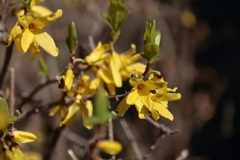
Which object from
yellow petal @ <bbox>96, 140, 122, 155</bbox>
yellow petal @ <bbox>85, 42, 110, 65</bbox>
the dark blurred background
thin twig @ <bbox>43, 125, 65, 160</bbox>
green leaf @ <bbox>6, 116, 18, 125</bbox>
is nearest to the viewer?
yellow petal @ <bbox>96, 140, 122, 155</bbox>

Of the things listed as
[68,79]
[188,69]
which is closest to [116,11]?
[68,79]

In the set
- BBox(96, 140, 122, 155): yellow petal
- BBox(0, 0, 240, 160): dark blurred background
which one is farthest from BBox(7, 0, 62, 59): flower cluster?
BBox(0, 0, 240, 160): dark blurred background

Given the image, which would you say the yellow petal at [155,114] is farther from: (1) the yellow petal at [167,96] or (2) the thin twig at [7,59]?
(2) the thin twig at [7,59]

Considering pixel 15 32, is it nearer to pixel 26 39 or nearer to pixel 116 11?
pixel 26 39

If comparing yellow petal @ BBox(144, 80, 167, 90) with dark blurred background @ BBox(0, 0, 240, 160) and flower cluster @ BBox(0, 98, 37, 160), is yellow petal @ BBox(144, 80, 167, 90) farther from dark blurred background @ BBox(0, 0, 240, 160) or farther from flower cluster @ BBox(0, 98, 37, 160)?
dark blurred background @ BBox(0, 0, 240, 160)

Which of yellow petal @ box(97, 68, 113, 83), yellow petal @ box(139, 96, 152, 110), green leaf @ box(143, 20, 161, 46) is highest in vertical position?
green leaf @ box(143, 20, 161, 46)

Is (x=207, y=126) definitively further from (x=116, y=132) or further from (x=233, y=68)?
(x=116, y=132)
